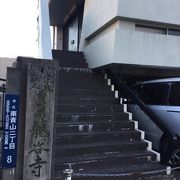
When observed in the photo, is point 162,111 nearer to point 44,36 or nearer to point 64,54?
point 44,36

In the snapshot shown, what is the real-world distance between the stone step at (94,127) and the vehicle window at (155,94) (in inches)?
36.6

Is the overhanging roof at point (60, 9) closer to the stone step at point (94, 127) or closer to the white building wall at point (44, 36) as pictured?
Answer: the white building wall at point (44, 36)

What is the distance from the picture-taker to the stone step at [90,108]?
8000mm

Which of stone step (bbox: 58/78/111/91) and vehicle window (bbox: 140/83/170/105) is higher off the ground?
stone step (bbox: 58/78/111/91)

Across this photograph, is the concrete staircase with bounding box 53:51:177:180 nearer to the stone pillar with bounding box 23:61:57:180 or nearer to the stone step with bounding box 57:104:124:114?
the stone step with bounding box 57:104:124:114

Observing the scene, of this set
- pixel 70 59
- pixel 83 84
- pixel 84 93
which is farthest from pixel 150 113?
pixel 70 59

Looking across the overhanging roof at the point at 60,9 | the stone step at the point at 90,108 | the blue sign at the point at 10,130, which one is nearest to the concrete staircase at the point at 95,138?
the stone step at the point at 90,108

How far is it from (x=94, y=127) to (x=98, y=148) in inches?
29.7

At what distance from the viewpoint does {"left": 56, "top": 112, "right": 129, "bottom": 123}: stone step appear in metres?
7.63

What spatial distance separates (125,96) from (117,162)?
283 centimetres

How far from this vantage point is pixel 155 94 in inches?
324

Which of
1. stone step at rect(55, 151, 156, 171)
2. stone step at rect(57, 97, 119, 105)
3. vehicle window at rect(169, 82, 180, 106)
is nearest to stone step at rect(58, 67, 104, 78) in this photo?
stone step at rect(57, 97, 119, 105)

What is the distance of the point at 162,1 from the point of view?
9.67m

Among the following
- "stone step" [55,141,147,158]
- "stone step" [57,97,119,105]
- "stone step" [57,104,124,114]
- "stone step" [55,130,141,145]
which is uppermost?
"stone step" [57,97,119,105]
